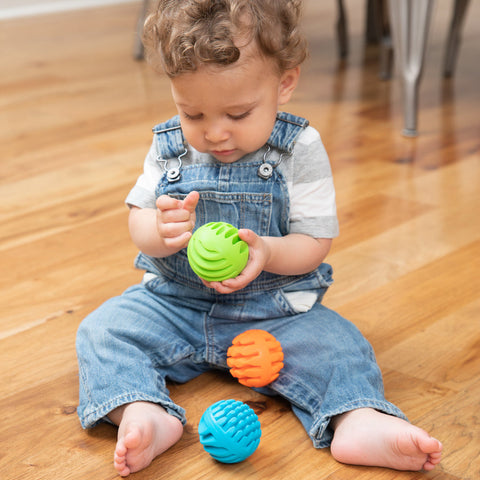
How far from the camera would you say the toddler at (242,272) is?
732 mm

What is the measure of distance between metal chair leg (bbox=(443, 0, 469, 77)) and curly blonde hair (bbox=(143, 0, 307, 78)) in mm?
1673

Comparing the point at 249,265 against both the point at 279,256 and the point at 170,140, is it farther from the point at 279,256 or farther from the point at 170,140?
the point at 170,140

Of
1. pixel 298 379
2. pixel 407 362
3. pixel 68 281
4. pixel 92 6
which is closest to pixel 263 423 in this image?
pixel 298 379

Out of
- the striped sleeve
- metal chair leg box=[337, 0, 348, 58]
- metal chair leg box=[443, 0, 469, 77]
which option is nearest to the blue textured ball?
the striped sleeve

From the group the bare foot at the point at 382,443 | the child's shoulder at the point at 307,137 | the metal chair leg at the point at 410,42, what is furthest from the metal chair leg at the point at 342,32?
the bare foot at the point at 382,443

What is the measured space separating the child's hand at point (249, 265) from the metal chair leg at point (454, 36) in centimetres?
176

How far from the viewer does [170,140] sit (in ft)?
2.91

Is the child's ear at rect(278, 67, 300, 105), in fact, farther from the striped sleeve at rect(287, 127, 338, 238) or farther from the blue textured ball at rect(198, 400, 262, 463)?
the blue textured ball at rect(198, 400, 262, 463)

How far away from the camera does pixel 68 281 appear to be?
3.68 ft

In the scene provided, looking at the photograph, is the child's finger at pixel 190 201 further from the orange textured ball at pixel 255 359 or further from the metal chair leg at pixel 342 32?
the metal chair leg at pixel 342 32

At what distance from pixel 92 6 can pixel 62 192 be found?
3.19 metres

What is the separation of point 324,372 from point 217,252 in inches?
7.3

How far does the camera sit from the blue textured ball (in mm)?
690

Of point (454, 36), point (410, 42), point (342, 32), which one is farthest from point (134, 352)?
point (342, 32)
